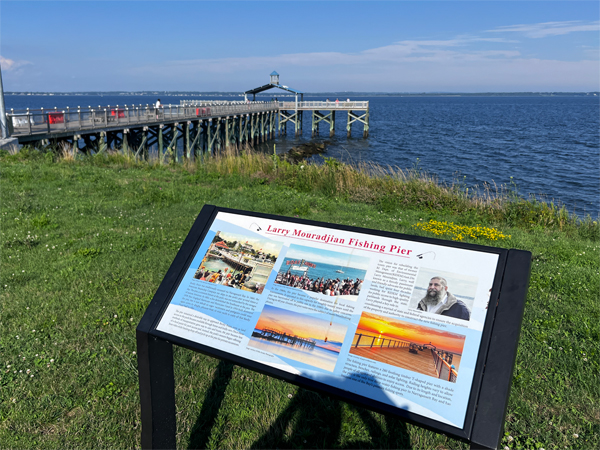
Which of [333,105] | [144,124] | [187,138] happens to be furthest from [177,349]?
[333,105]

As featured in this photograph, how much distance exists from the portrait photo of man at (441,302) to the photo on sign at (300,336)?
423 mm

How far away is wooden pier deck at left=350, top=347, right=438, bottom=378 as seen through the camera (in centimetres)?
193

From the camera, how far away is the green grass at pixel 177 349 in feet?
10.2

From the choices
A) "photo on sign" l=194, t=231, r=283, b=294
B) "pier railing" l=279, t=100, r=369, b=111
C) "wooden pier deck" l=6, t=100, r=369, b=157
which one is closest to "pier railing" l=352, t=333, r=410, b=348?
"photo on sign" l=194, t=231, r=283, b=294

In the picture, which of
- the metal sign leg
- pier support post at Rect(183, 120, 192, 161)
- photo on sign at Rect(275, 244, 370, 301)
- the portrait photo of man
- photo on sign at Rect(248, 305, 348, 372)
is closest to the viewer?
the portrait photo of man

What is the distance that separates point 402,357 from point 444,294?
368mm

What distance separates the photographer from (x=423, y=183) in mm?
10695

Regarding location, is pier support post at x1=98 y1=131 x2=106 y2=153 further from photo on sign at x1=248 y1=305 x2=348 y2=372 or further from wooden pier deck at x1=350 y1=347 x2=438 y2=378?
wooden pier deck at x1=350 y1=347 x2=438 y2=378

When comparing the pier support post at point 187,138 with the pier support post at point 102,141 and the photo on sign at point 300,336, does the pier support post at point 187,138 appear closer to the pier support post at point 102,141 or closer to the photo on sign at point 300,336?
the pier support post at point 102,141

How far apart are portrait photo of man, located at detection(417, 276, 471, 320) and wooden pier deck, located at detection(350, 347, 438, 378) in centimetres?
20

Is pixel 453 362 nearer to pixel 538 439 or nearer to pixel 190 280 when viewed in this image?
pixel 190 280

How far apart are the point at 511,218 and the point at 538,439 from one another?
7.01 metres

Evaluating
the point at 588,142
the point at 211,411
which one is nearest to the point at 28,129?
the point at 211,411

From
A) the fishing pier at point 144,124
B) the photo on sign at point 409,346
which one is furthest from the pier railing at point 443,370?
the fishing pier at point 144,124
